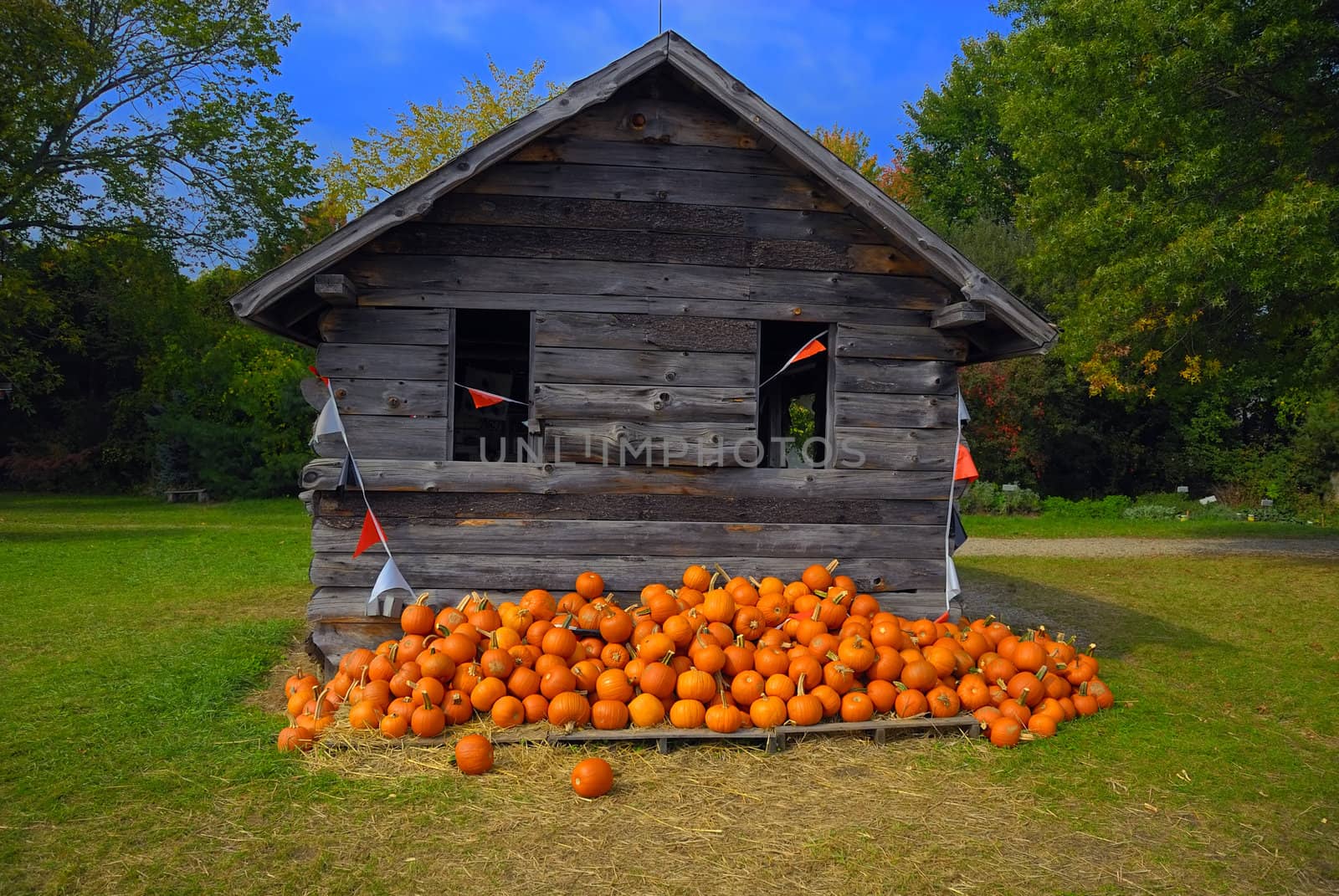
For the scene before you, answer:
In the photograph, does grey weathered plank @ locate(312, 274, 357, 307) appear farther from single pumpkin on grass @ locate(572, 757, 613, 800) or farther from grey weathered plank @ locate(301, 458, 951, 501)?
single pumpkin on grass @ locate(572, 757, 613, 800)

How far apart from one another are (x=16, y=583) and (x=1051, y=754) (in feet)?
40.5

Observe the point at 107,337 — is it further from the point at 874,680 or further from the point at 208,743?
the point at 874,680

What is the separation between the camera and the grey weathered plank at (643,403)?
666cm

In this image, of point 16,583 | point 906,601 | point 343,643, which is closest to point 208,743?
point 343,643

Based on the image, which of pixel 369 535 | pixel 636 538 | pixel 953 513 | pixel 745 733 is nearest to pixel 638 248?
pixel 636 538

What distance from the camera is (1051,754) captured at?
5.69 metres

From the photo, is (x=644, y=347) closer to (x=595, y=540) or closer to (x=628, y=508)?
(x=628, y=508)

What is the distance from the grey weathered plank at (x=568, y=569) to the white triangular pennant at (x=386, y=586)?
0.08 m

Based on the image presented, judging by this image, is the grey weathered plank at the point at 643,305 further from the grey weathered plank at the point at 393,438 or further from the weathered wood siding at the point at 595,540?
the weathered wood siding at the point at 595,540

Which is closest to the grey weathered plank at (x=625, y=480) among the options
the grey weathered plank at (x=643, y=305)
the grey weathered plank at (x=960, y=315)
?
the grey weathered plank at (x=643, y=305)

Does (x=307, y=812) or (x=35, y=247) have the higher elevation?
(x=35, y=247)

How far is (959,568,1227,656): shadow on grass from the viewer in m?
9.30

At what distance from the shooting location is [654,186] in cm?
677

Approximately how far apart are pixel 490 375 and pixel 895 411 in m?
5.70
